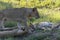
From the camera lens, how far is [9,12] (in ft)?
30.0

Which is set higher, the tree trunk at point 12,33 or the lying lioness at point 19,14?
the lying lioness at point 19,14

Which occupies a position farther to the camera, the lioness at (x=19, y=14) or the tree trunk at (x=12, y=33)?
the lioness at (x=19, y=14)

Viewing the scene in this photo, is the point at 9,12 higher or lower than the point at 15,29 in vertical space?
higher

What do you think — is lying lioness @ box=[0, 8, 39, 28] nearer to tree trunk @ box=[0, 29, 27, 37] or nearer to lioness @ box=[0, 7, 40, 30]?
lioness @ box=[0, 7, 40, 30]

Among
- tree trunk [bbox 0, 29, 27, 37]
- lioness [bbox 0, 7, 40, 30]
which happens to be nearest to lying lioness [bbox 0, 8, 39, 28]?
lioness [bbox 0, 7, 40, 30]

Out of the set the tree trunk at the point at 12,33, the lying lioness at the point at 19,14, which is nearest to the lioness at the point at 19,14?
the lying lioness at the point at 19,14

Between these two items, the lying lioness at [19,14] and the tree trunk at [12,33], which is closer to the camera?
the tree trunk at [12,33]

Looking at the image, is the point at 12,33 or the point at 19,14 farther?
the point at 19,14

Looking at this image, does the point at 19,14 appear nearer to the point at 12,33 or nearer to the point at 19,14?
the point at 19,14

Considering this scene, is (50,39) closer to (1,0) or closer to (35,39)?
(35,39)

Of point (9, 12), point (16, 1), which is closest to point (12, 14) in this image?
point (9, 12)

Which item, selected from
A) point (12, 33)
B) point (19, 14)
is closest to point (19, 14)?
point (19, 14)

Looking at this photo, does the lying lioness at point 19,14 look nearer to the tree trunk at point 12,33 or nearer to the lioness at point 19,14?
the lioness at point 19,14

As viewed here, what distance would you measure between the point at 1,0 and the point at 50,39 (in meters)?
10.9
